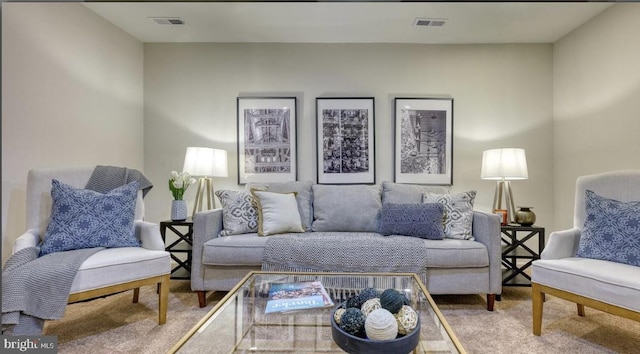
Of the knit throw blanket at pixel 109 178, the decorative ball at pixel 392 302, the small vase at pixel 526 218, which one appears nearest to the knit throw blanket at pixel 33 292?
the knit throw blanket at pixel 109 178

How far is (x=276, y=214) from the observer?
226 cm

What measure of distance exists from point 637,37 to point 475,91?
114 cm

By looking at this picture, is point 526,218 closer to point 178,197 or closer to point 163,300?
point 163,300

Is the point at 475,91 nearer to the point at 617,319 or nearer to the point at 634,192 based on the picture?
the point at 634,192

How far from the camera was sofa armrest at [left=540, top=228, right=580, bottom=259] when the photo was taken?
1729 mm

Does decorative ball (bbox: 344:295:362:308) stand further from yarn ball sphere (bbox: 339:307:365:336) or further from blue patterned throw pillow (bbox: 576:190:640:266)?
blue patterned throw pillow (bbox: 576:190:640:266)

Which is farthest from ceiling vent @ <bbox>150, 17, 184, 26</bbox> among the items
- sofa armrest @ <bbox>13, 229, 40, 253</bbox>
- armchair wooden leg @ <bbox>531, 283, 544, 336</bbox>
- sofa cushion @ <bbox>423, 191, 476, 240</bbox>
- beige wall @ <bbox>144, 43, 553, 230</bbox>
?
armchair wooden leg @ <bbox>531, 283, 544, 336</bbox>

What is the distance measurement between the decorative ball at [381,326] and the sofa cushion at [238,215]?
1.49m

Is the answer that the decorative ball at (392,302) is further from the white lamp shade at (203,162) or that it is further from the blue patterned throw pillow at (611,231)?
the white lamp shade at (203,162)

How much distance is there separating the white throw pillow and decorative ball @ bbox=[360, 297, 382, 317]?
126 cm

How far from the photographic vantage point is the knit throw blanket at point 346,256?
1.92m

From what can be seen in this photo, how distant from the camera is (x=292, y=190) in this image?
2.60 metres

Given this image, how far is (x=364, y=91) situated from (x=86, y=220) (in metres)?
2.52

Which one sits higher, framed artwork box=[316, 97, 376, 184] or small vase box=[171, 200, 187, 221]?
framed artwork box=[316, 97, 376, 184]
